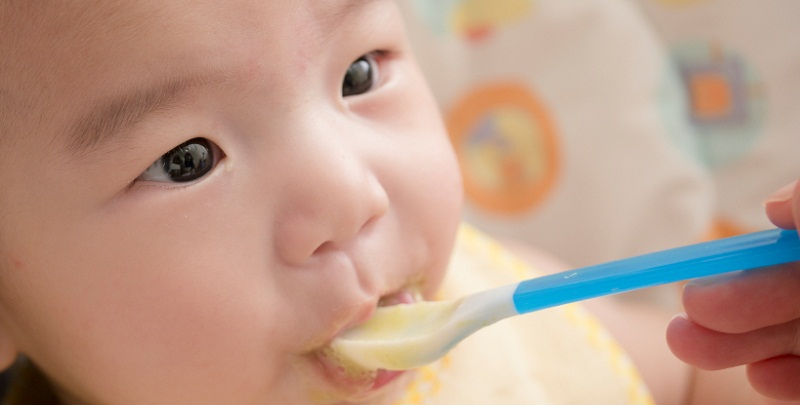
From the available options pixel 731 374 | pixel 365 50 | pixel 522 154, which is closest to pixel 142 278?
pixel 365 50

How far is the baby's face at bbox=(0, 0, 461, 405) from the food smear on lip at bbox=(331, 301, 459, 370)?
19mm

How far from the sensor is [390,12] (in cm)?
87

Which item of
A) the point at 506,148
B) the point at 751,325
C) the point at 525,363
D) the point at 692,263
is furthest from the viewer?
the point at 506,148

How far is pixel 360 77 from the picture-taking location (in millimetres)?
849

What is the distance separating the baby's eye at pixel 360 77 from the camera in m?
0.84

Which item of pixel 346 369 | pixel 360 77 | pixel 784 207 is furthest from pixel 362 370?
pixel 784 207

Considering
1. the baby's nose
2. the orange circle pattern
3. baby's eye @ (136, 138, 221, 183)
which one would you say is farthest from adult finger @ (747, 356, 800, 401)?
the orange circle pattern

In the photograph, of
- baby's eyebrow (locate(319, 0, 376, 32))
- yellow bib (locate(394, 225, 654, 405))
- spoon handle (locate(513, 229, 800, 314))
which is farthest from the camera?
yellow bib (locate(394, 225, 654, 405))

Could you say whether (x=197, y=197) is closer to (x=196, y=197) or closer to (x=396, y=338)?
(x=196, y=197)

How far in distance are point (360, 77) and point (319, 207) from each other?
0.17m

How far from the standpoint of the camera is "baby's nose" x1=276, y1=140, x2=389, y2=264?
738mm

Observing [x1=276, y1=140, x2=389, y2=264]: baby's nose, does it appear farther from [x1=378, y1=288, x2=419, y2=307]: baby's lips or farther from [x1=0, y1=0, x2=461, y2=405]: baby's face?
[x1=378, y1=288, x2=419, y2=307]: baby's lips

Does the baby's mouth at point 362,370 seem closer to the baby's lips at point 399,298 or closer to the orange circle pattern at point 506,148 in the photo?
the baby's lips at point 399,298

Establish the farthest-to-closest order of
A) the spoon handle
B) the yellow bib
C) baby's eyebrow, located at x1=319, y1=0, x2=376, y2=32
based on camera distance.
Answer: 1. the yellow bib
2. baby's eyebrow, located at x1=319, y1=0, x2=376, y2=32
3. the spoon handle
